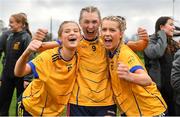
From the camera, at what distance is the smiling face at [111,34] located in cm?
541

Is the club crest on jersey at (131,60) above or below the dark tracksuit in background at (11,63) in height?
above

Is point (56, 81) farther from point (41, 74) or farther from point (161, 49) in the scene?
point (161, 49)

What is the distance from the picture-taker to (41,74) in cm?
550

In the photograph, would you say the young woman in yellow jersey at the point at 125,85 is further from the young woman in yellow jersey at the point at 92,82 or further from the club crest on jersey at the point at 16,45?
the club crest on jersey at the point at 16,45

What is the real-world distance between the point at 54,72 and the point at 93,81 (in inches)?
17.5

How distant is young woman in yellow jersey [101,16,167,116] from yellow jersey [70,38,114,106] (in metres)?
0.08

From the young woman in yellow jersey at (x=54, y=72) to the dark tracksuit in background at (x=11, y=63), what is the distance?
2.80m

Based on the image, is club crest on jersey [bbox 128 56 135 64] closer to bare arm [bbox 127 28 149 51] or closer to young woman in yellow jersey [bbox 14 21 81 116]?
bare arm [bbox 127 28 149 51]

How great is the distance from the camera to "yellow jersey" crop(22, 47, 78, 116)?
5477 mm

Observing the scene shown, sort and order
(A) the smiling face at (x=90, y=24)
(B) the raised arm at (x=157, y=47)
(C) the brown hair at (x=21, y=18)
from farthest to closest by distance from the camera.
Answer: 1. (C) the brown hair at (x=21, y=18)
2. (B) the raised arm at (x=157, y=47)
3. (A) the smiling face at (x=90, y=24)

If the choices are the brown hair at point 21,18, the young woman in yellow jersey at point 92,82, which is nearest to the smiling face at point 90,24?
the young woman in yellow jersey at point 92,82

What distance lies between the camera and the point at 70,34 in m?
5.52

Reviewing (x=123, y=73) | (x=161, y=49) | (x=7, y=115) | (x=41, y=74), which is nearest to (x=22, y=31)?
(x=7, y=115)

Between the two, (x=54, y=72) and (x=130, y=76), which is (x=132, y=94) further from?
(x=54, y=72)
